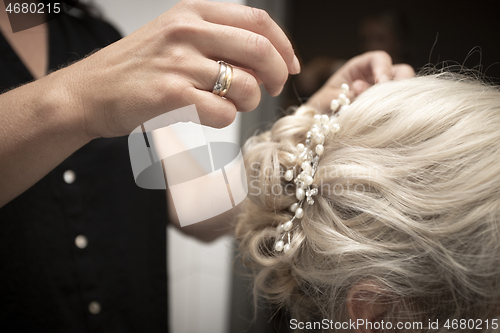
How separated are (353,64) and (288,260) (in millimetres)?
447

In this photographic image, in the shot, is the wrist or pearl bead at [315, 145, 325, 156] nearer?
the wrist

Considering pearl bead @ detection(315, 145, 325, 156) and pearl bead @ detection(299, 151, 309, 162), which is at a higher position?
pearl bead @ detection(315, 145, 325, 156)

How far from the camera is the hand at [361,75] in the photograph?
23.7 inches

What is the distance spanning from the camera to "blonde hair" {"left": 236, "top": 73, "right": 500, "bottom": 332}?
40cm

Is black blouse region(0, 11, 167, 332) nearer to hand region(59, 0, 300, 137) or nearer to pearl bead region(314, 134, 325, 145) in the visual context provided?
hand region(59, 0, 300, 137)

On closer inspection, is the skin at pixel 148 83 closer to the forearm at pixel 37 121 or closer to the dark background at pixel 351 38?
the forearm at pixel 37 121

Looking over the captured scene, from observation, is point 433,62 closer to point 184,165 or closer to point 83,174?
point 184,165

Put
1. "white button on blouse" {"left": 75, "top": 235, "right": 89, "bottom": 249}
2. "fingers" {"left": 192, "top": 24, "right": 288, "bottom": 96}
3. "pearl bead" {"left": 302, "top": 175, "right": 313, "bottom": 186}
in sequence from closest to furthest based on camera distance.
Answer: "fingers" {"left": 192, "top": 24, "right": 288, "bottom": 96} → "pearl bead" {"left": 302, "top": 175, "right": 313, "bottom": 186} → "white button on blouse" {"left": 75, "top": 235, "right": 89, "bottom": 249}

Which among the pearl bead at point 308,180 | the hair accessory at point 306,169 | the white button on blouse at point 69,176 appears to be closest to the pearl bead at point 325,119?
the hair accessory at point 306,169

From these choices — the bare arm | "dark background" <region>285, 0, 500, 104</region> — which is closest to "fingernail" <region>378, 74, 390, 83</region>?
"dark background" <region>285, 0, 500, 104</region>

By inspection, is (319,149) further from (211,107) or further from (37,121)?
(37,121)

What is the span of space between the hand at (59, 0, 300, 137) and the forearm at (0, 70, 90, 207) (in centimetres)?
1

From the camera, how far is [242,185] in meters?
0.49

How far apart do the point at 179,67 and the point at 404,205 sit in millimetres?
344
